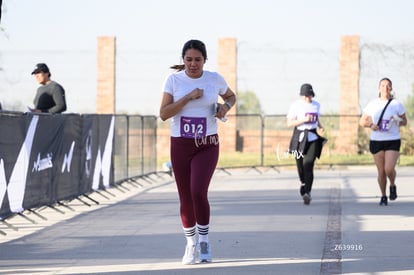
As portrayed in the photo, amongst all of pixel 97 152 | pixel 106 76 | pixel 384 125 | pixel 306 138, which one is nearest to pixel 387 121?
pixel 384 125

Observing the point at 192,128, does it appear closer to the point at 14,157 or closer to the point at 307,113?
the point at 14,157

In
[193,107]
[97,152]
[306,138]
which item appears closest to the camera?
[193,107]

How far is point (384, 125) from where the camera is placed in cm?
1628

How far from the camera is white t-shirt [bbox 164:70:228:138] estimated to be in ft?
33.5

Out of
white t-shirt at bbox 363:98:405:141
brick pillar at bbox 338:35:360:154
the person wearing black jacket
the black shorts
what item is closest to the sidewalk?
the black shorts

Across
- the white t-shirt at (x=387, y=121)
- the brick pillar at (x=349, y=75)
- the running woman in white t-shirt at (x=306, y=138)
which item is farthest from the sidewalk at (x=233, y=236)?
the brick pillar at (x=349, y=75)

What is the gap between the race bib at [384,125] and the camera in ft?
53.4

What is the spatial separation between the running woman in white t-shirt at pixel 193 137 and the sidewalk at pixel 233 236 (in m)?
0.35

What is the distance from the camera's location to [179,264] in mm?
10148

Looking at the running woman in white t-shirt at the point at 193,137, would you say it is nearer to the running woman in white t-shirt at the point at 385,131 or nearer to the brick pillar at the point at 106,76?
the running woman in white t-shirt at the point at 385,131

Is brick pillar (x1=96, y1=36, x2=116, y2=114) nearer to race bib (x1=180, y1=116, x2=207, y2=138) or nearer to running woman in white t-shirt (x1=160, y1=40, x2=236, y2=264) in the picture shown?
running woman in white t-shirt (x1=160, y1=40, x2=236, y2=264)

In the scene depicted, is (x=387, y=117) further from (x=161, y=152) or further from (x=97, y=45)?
(x=97, y=45)

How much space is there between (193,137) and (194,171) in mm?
305

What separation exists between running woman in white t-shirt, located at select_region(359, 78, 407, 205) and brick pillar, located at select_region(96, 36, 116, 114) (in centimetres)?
2286
